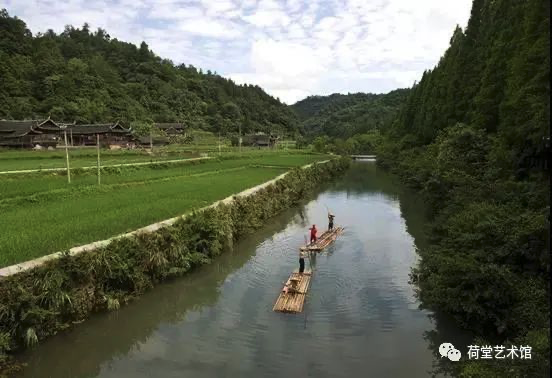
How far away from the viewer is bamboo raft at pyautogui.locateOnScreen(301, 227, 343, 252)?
21.1 meters

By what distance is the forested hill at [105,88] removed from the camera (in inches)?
3142

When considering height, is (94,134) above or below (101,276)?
above

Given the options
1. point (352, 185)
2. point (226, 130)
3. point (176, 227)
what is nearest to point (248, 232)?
point (176, 227)

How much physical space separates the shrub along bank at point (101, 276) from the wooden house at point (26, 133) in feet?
127

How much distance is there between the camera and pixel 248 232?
24953 millimetres

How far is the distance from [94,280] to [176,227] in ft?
15.5

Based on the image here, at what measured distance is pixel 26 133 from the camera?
168ft

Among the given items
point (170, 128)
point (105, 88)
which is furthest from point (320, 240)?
point (105, 88)

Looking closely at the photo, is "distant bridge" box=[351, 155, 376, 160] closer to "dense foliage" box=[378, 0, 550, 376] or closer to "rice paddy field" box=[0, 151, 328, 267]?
"rice paddy field" box=[0, 151, 328, 267]

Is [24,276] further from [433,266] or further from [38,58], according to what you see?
[38,58]

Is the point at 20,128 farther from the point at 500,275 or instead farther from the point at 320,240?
the point at 500,275

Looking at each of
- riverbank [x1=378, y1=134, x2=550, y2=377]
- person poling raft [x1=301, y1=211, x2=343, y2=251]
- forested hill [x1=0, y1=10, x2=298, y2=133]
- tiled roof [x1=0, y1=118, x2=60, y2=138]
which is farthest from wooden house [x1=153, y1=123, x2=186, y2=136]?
riverbank [x1=378, y1=134, x2=550, y2=377]

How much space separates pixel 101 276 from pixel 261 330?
4917mm

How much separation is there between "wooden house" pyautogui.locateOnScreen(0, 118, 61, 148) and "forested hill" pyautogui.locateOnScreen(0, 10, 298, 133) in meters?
21.8
